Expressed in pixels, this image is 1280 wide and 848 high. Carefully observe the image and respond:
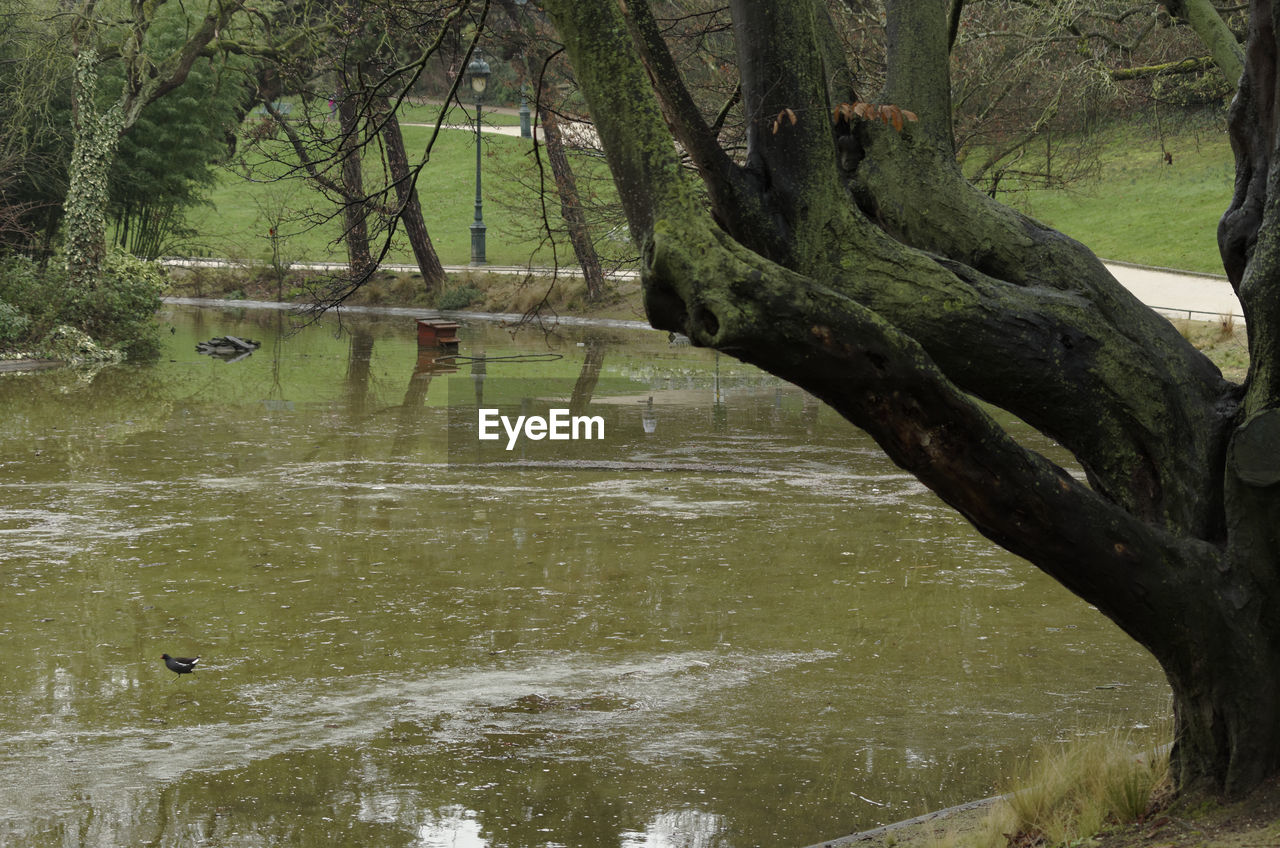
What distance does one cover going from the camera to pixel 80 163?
2650 cm

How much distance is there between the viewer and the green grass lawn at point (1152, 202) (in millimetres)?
37812

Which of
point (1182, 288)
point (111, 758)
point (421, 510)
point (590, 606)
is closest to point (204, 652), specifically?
point (111, 758)

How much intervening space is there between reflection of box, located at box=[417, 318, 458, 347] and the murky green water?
1018 cm

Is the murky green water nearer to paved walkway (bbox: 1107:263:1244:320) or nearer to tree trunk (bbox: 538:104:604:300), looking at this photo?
tree trunk (bbox: 538:104:604:300)

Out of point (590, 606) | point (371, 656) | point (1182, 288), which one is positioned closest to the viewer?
point (371, 656)

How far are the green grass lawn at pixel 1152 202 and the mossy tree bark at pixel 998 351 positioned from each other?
1204 inches

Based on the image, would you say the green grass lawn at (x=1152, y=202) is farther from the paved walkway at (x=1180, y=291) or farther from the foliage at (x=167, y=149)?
the foliage at (x=167, y=149)

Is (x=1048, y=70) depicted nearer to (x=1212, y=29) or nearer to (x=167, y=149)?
(x=1212, y=29)

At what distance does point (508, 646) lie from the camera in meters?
8.51

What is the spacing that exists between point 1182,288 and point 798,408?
15.4 meters

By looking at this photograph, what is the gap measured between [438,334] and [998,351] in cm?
2199

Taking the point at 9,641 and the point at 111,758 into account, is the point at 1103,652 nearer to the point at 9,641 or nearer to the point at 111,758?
the point at 111,758

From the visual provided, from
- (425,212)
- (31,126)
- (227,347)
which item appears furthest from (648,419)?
(425,212)

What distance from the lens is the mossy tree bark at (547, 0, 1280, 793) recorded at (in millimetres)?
4477
